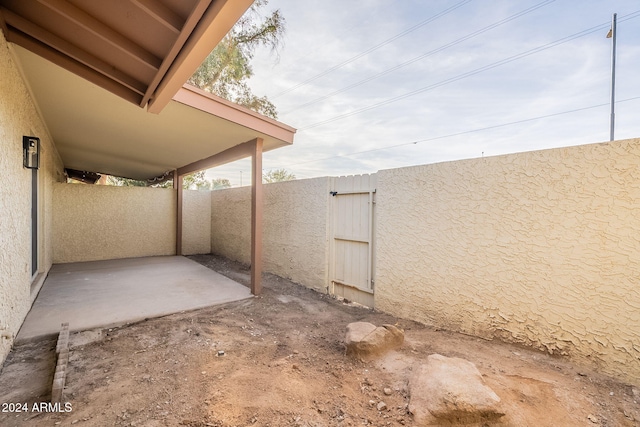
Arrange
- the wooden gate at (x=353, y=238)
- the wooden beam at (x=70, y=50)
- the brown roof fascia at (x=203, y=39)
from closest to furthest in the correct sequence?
1. the brown roof fascia at (x=203, y=39)
2. the wooden beam at (x=70, y=50)
3. the wooden gate at (x=353, y=238)

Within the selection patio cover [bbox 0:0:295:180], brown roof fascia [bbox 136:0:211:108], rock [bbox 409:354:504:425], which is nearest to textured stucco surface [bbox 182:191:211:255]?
patio cover [bbox 0:0:295:180]

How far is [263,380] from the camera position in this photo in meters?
2.48

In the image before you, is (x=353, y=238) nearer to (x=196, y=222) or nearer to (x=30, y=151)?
(x=30, y=151)

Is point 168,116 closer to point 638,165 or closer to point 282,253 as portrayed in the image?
point 282,253

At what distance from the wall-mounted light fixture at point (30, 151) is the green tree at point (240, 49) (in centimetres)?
834

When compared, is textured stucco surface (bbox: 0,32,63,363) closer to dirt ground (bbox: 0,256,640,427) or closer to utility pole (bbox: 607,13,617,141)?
dirt ground (bbox: 0,256,640,427)

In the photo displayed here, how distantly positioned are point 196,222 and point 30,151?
633 cm

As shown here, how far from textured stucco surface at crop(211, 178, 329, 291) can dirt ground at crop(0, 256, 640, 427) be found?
79.4 inches

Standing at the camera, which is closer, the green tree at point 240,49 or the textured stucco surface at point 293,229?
the textured stucco surface at point 293,229

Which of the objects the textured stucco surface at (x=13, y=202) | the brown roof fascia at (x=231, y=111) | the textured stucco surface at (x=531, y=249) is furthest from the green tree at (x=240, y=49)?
the textured stucco surface at (x=531, y=249)

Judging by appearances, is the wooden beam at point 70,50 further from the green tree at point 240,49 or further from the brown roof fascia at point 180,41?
the green tree at point 240,49

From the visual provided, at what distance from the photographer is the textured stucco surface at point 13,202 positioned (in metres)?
2.60

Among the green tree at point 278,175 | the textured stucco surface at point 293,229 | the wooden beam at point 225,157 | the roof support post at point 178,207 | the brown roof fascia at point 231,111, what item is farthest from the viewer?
the green tree at point 278,175

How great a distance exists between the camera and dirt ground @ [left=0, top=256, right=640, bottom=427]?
2.01 m
